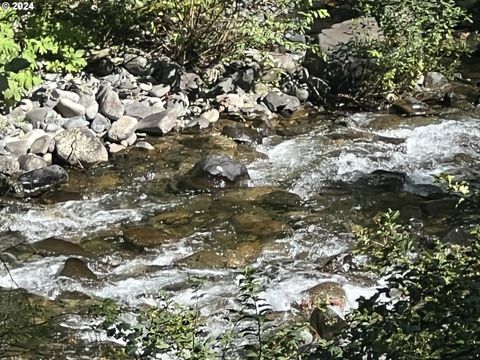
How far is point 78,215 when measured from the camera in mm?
6500

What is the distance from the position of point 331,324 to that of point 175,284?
58.4 inches

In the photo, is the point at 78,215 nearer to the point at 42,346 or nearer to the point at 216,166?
the point at 216,166

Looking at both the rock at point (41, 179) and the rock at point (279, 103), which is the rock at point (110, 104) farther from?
the rock at point (279, 103)

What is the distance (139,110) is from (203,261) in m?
3.07

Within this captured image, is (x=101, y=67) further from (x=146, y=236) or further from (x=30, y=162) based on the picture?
(x=146, y=236)

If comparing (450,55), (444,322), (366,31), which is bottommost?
(450,55)

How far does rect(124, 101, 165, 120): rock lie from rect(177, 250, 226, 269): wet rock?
2.87 m

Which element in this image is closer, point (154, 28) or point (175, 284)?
point (175, 284)

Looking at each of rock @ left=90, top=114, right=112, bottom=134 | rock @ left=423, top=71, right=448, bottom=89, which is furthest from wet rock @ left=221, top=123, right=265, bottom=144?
rock @ left=423, top=71, right=448, bottom=89

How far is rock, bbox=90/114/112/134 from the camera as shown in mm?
7918

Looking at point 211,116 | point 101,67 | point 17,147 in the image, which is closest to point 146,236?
point 17,147

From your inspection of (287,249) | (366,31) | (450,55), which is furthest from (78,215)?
(450,55)

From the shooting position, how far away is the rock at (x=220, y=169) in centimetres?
706

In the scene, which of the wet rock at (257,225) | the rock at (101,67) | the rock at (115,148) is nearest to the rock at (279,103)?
the rock at (101,67)
